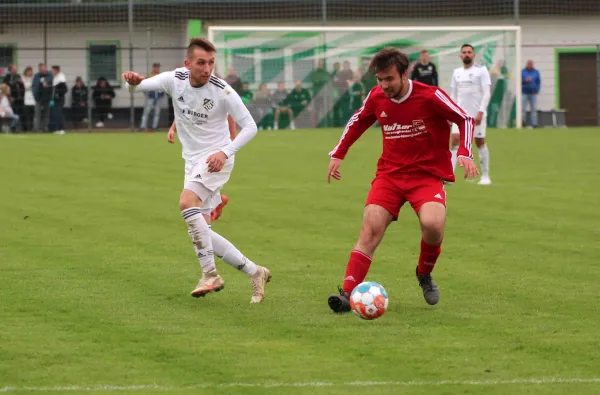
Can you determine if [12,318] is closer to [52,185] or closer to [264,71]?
[52,185]

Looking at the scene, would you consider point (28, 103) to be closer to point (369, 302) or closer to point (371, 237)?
point (371, 237)

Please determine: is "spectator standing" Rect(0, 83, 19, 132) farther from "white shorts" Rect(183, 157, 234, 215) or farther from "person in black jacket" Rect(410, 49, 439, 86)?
"white shorts" Rect(183, 157, 234, 215)

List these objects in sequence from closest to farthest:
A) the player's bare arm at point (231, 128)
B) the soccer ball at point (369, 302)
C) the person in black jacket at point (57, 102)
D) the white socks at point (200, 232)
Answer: the soccer ball at point (369, 302)
the white socks at point (200, 232)
the player's bare arm at point (231, 128)
the person in black jacket at point (57, 102)

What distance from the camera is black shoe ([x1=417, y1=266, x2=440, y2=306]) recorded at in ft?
28.4

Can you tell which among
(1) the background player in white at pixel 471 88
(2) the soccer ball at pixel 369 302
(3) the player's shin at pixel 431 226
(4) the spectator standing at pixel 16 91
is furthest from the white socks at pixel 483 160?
(4) the spectator standing at pixel 16 91

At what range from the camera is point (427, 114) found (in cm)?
845

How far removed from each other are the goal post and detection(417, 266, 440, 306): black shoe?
26805mm

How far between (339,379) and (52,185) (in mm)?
13105

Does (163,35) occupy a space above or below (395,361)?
above

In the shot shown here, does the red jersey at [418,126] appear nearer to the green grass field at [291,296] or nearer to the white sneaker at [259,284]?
the green grass field at [291,296]

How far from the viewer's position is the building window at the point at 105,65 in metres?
39.7

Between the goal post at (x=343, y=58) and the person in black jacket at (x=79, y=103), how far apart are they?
467 cm

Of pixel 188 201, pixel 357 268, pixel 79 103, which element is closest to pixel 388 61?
pixel 357 268

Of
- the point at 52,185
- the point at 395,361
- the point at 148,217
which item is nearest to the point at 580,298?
the point at 395,361
